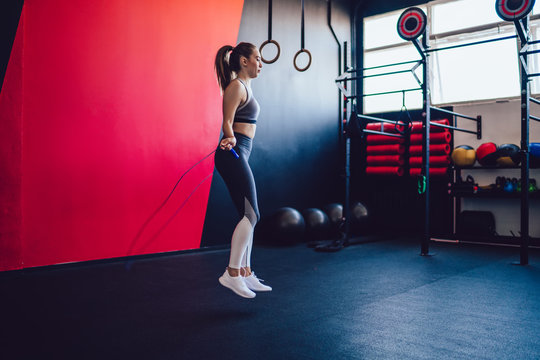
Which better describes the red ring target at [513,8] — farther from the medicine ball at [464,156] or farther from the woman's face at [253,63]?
the woman's face at [253,63]

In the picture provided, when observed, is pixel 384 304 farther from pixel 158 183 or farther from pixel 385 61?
pixel 385 61

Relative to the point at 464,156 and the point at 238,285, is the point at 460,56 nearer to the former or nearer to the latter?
the point at 464,156

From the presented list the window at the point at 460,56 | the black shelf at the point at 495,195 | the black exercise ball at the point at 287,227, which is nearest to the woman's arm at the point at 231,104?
the black exercise ball at the point at 287,227

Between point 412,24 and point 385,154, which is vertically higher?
point 412,24

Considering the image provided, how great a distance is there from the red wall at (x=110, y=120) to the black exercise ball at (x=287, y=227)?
2.76 feet

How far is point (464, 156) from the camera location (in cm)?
553

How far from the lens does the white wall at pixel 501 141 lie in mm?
5492

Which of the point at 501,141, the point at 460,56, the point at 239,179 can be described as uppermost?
the point at 460,56

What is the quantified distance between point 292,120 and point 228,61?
132 inches

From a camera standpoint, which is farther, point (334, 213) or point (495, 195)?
Result: point (334, 213)

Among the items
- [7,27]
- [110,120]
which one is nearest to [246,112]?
[110,120]

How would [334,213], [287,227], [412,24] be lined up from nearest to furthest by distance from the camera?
[412,24], [287,227], [334,213]

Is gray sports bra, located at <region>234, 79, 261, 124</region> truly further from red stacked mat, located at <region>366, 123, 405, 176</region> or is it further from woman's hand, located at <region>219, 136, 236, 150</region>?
red stacked mat, located at <region>366, 123, 405, 176</region>

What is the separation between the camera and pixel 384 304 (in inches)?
107
